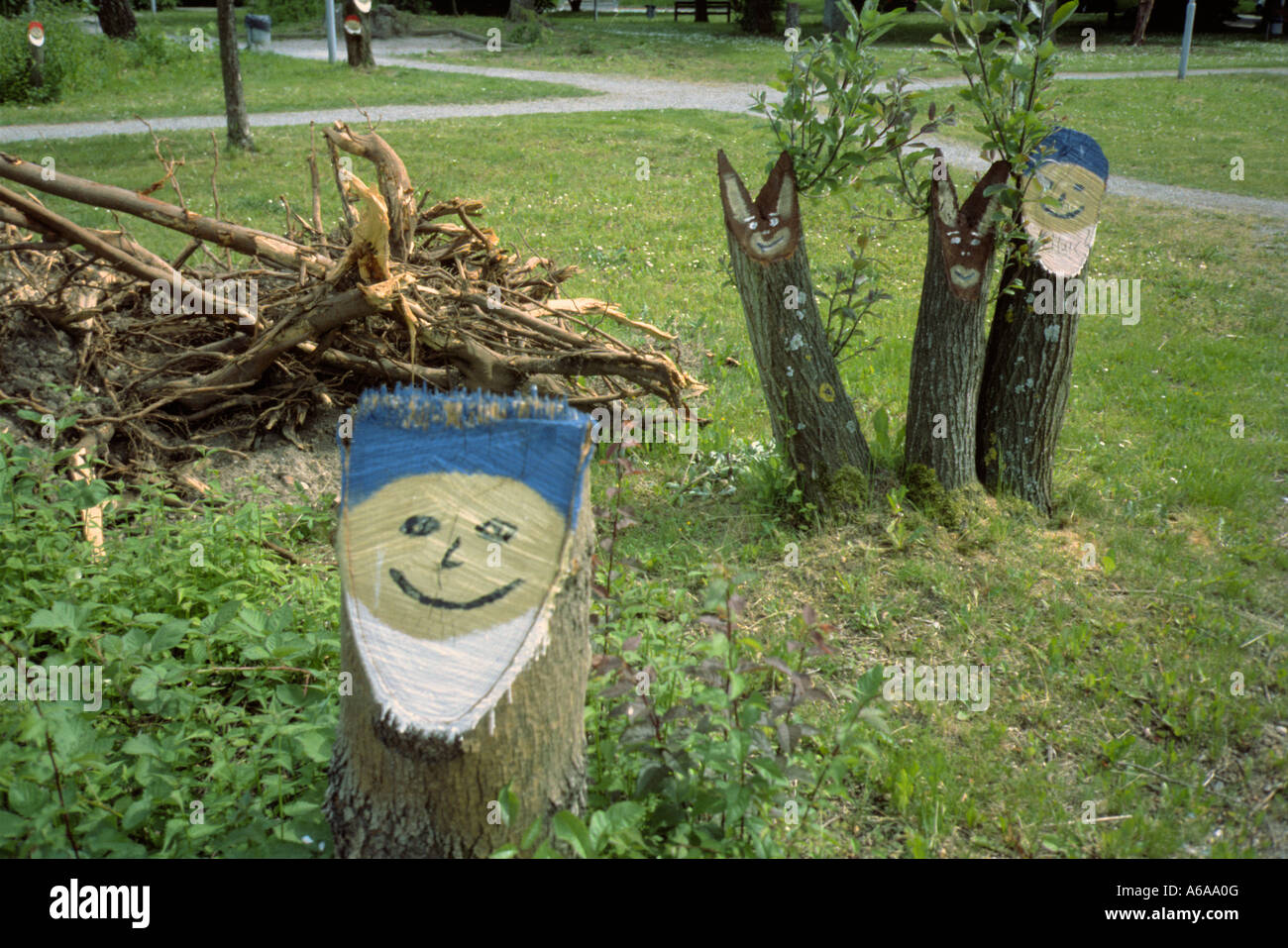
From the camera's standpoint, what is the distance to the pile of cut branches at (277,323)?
16.1 ft

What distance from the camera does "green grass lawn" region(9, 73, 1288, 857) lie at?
10.2 feet

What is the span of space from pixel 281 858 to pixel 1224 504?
168 inches

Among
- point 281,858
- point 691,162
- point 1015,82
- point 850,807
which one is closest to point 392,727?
point 281,858

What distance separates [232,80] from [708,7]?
75.3 ft

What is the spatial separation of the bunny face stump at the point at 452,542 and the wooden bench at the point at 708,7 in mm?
29685

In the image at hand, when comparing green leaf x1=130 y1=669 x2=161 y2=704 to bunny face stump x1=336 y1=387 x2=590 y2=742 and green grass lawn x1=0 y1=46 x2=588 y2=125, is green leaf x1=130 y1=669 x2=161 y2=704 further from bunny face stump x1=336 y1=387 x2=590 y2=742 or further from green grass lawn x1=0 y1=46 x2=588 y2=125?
green grass lawn x1=0 y1=46 x2=588 y2=125

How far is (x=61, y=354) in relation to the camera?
16.8ft

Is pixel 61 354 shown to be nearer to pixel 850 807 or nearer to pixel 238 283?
pixel 238 283

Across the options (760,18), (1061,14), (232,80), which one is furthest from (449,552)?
(760,18)

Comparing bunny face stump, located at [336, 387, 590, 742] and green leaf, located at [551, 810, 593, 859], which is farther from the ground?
bunny face stump, located at [336, 387, 590, 742]

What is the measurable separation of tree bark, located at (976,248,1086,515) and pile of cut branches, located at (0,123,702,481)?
1467 millimetres

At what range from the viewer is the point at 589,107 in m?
15.7

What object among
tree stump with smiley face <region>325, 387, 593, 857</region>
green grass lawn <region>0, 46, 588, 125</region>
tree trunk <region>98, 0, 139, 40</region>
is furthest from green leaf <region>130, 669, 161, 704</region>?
tree trunk <region>98, 0, 139, 40</region>

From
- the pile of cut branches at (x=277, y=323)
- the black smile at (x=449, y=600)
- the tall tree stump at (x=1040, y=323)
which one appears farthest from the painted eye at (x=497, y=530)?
the tall tree stump at (x=1040, y=323)
